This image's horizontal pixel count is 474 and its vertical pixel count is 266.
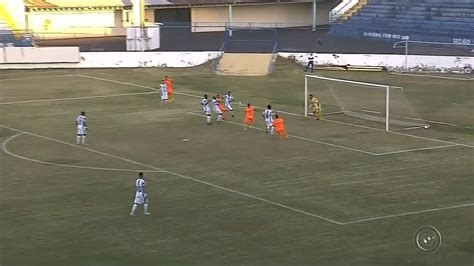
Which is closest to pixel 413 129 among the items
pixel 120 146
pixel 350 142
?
pixel 350 142

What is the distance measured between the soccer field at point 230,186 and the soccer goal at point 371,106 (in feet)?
1.95

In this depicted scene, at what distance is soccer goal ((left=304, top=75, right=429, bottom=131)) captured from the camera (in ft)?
108

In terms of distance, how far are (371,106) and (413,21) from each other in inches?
966

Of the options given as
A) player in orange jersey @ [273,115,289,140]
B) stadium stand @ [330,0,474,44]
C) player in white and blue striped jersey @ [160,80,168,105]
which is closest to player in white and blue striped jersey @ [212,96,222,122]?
player in orange jersey @ [273,115,289,140]

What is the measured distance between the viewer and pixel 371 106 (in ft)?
113

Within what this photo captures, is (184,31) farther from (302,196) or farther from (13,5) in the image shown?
(302,196)

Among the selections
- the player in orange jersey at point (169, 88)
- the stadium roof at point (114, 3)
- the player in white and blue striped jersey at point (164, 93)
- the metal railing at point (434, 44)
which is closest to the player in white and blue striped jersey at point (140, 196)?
the player in white and blue striped jersey at point (164, 93)

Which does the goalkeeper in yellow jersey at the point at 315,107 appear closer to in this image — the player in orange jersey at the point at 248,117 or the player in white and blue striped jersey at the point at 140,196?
the player in orange jersey at the point at 248,117

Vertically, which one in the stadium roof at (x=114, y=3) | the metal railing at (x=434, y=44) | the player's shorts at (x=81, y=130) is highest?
the stadium roof at (x=114, y=3)

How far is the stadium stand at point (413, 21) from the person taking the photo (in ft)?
178

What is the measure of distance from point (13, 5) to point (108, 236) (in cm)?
4607

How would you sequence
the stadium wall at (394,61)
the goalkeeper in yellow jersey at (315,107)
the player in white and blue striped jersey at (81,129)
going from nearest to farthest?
1. the player in white and blue striped jersey at (81,129)
2. the goalkeeper in yellow jersey at (315,107)
3. the stadium wall at (394,61)

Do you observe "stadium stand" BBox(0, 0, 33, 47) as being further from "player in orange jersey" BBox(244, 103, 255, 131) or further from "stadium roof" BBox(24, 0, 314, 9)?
"player in orange jersey" BBox(244, 103, 255, 131)

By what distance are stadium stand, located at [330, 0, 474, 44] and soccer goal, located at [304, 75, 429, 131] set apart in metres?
18.5
